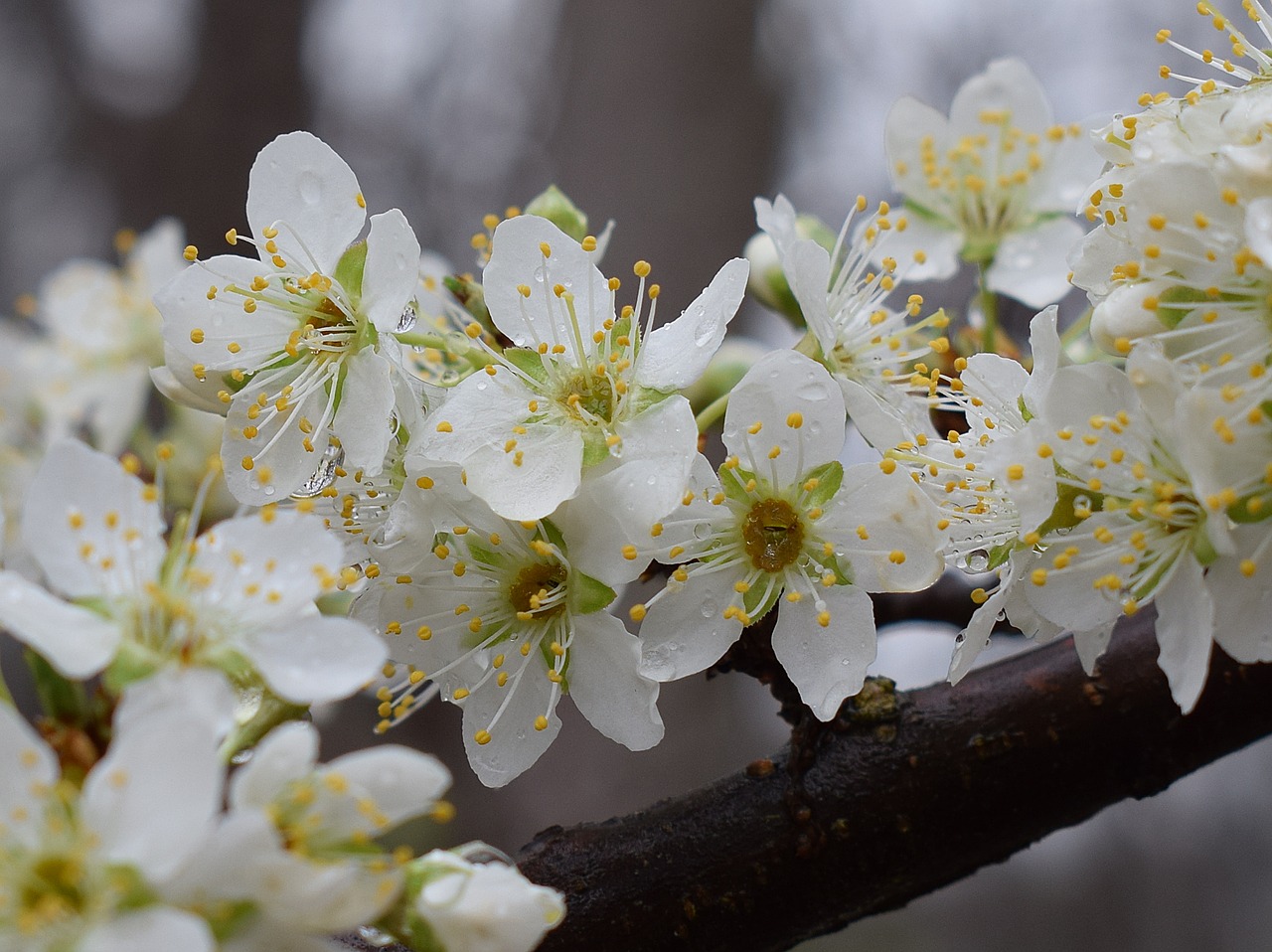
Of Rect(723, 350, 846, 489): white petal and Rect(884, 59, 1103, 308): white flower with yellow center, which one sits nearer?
Rect(723, 350, 846, 489): white petal

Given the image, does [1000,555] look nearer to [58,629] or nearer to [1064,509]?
[1064,509]

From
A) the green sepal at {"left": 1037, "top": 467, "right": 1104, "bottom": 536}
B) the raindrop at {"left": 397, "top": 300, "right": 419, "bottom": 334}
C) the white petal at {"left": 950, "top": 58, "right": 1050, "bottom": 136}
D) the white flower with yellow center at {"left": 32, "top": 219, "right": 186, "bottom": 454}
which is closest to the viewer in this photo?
the green sepal at {"left": 1037, "top": 467, "right": 1104, "bottom": 536}

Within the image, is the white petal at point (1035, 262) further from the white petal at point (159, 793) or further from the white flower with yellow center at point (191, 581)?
the white petal at point (159, 793)

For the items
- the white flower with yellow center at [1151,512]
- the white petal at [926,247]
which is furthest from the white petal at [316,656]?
the white petal at [926,247]

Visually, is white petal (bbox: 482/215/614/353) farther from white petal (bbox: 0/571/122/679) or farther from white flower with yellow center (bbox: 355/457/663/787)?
white petal (bbox: 0/571/122/679)

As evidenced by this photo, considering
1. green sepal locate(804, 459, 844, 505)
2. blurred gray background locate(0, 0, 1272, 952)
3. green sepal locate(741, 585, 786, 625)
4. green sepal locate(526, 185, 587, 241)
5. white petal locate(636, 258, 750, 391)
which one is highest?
green sepal locate(526, 185, 587, 241)

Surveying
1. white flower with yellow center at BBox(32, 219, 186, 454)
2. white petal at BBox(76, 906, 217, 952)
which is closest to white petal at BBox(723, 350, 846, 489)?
white petal at BBox(76, 906, 217, 952)

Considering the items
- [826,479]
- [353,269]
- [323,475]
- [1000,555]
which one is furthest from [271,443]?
[1000,555]
